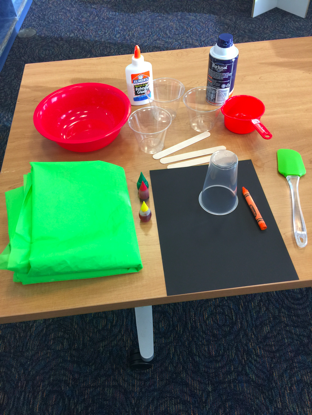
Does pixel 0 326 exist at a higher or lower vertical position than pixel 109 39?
lower

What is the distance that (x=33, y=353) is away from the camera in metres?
1.23

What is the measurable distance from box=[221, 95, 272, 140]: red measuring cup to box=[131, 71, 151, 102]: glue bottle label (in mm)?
243

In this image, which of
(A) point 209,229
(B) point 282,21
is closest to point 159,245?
(A) point 209,229

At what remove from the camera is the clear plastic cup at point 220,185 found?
0.81 metres

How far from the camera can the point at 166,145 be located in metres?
0.96

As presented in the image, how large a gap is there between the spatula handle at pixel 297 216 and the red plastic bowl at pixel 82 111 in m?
0.51

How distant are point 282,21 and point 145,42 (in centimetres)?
113

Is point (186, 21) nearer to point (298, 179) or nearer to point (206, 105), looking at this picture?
point (206, 105)

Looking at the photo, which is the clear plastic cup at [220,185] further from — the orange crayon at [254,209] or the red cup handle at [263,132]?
the red cup handle at [263,132]

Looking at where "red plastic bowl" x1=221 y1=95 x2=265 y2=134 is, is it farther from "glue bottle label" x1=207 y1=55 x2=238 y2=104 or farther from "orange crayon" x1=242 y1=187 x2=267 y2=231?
"orange crayon" x1=242 y1=187 x2=267 y2=231

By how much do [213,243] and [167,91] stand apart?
Answer: 584 millimetres

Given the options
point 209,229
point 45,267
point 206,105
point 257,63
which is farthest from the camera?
point 257,63

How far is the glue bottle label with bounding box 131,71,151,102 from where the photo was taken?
978 millimetres

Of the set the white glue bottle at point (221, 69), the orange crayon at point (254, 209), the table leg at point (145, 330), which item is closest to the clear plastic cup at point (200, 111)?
the white glue bottle at point (221, 69)
